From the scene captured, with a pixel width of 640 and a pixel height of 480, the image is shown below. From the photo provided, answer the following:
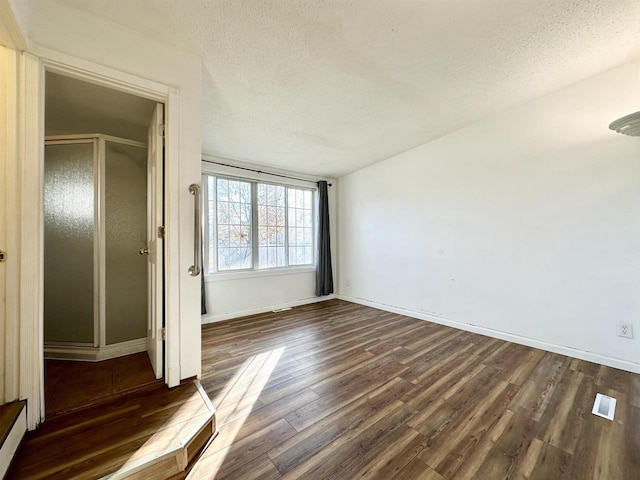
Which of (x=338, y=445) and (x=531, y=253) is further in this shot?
(x=531, y=253)

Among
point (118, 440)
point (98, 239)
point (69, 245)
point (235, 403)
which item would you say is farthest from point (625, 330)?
point (69, 245)

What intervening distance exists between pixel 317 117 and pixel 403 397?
256 centimetres

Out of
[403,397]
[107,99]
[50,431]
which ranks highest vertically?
[107,99]

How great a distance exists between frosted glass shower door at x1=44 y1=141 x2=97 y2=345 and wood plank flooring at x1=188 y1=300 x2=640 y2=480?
111 cm

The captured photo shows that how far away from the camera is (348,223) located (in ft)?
15.0

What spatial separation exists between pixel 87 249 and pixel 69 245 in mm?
138

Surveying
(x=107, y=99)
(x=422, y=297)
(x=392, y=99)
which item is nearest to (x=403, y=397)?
(x=422, y=297)

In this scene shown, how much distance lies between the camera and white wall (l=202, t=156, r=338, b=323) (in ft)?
11.3

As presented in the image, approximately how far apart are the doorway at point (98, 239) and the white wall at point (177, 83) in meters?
0.33

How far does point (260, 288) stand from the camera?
3.87 meters

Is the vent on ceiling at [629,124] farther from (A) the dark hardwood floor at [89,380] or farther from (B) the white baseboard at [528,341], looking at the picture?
(A) the dark hardwood floor at [89,380]

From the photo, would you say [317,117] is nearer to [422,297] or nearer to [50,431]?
[422,297]

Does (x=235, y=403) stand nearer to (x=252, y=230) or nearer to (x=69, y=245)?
(x=69, y=245)

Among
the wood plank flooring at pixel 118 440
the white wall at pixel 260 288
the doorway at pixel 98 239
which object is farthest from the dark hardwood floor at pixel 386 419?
the white wall at pixel 260 288
